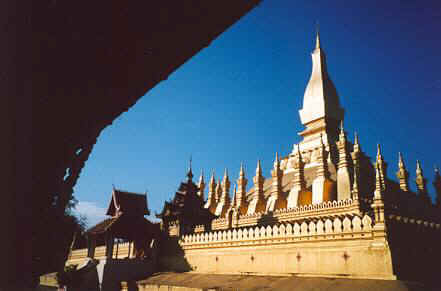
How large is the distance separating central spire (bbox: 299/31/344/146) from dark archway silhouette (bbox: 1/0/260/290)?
3278 centimetres

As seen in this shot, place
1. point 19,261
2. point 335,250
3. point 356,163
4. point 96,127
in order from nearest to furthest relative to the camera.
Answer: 1. point 19,261
2. point 96,127
3. point 335,250
4. point 356,163

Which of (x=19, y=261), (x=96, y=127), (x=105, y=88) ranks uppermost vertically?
(x=105, y=88)

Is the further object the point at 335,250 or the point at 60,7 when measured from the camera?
the point at 335,250

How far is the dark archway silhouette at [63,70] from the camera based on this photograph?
242cm

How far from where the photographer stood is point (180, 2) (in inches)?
94.3

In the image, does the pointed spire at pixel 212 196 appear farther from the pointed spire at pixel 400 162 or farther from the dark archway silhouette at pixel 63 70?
the dark archway silhouette at pixel 63 70

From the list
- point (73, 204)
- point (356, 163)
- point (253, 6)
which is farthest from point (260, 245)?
point (73, 204)

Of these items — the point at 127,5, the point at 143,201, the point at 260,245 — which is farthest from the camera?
the point at 143,201

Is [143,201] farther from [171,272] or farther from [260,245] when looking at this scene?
[260,245]

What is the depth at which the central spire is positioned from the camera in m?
35.0

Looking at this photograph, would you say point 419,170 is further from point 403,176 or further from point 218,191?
point 218,191

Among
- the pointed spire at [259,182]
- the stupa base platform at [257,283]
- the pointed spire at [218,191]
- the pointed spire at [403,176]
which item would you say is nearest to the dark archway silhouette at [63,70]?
the stupa base platform at [257,283]

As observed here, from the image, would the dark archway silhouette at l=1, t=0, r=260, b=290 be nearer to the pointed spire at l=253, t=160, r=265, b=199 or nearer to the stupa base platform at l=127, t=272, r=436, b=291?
the stupa base platform at l=127, t=272, r=436, b=291

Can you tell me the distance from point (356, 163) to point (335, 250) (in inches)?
572
